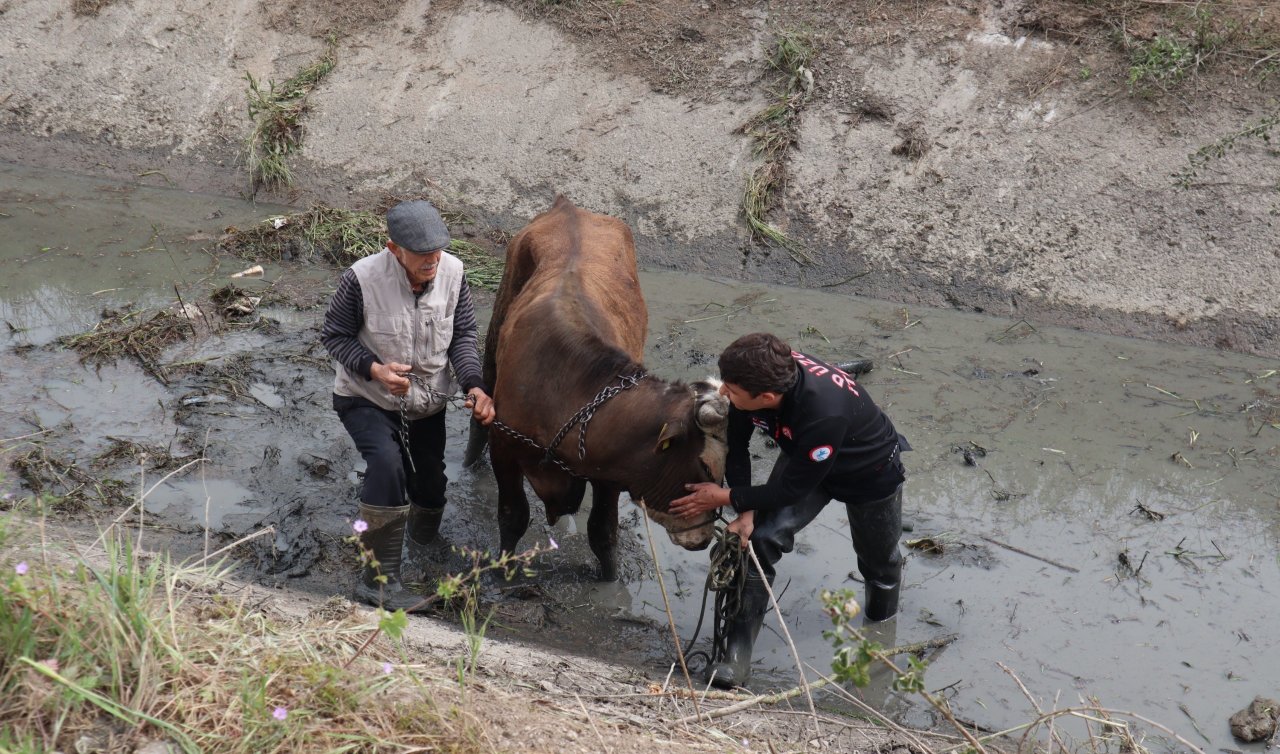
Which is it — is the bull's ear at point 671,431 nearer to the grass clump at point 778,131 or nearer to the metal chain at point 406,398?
the metal chain at point 406,398

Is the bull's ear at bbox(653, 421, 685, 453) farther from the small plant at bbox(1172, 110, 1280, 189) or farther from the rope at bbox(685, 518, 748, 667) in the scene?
the small plant at bbox(1172, 110, 1280, 189)

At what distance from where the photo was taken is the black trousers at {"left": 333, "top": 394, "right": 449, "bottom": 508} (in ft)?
16.4

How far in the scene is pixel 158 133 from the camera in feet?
40.9

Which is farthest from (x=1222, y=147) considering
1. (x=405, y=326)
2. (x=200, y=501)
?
(x=200, y=501)

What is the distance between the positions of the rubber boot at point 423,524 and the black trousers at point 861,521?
5.87ft

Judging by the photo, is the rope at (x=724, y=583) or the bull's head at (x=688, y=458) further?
the rope at (x=724, y=583)

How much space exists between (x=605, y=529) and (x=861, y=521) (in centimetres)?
130

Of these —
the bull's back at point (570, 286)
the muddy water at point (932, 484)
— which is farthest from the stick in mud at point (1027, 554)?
the bull's back at point (570, 286)

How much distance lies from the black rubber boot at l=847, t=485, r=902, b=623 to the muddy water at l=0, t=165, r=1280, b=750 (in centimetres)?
14

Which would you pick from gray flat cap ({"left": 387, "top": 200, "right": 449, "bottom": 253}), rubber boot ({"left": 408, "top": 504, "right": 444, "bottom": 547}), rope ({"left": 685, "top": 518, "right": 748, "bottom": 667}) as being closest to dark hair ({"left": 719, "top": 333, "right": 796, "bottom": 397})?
rope ({"left": 685, "top": 518, "right": 748, "bottom": 667})

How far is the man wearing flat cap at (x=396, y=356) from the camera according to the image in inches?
192

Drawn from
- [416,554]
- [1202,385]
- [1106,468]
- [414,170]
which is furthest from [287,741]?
[414,170]

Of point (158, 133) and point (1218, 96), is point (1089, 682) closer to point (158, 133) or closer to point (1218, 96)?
point (1218, 96)

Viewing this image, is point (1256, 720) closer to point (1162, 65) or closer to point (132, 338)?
point (132, 338)
